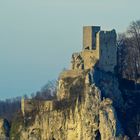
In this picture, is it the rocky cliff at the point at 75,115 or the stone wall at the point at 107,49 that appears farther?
the stone wall at the point at 107,49

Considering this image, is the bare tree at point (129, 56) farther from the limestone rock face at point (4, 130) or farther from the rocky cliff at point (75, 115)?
the limestone rock face at point (4, 130)

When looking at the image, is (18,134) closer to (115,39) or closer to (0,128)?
(0,128)

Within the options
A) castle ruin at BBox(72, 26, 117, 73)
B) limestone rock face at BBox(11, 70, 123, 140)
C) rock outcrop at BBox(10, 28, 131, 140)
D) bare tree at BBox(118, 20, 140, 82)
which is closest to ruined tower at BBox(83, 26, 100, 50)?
castle ruin at BBox(72, 26, 117, 73)

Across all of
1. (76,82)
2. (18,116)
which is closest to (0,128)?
(18,116)

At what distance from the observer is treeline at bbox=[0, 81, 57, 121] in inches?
4786

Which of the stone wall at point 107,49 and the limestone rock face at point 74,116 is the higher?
the stone wall at point 107,49

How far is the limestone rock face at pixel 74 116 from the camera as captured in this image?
106 metres

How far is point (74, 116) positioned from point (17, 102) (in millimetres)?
37982

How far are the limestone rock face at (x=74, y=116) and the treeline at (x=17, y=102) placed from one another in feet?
15.0

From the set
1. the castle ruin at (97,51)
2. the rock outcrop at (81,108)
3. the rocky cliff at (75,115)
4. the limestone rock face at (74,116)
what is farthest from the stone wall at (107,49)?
the limestone rock face at (74,116)

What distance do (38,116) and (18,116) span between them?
2948 mm

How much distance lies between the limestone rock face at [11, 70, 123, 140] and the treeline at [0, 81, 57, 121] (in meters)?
4.57

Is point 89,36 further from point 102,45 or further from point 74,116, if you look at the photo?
point 74,116

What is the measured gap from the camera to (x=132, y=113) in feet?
357
